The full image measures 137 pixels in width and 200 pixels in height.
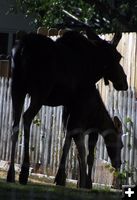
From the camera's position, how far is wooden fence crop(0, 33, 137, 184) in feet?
35.5

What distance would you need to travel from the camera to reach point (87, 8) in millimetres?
22734

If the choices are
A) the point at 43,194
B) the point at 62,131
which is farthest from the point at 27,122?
the point at 62,131

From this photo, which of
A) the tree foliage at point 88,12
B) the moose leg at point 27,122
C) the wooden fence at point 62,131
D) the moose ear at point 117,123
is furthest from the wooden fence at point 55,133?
the tree foliage at point 88,12

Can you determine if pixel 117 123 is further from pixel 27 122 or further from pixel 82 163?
pixel 27 122

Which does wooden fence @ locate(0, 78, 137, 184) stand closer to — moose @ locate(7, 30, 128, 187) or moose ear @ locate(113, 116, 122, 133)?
moose ear @ locate(113, 116, 122, 133)

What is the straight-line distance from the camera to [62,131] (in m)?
12.0

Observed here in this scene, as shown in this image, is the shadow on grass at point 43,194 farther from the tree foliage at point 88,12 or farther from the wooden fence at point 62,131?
the tree foliage at point 88,12

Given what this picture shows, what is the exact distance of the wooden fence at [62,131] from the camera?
10.8 metres

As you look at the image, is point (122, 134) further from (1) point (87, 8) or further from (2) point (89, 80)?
(1) point (87, 8)

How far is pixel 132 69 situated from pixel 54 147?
2.06 m

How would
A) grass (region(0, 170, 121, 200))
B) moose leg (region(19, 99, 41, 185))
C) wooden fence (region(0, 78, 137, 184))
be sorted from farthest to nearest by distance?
wooden fence (region(0, 78, 137, 184)) → moose leg (region(19, 99, 41, 185)) → grass (region(0, 170, 121, 200))

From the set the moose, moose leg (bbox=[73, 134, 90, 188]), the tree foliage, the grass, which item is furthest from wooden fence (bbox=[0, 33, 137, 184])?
the tree foliage

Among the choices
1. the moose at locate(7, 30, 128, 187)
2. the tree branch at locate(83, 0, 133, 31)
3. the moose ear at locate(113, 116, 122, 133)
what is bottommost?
the moose ear at locate(113, 116, 122, 133)

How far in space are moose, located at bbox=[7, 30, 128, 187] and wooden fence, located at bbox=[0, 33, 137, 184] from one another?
1.85 m
